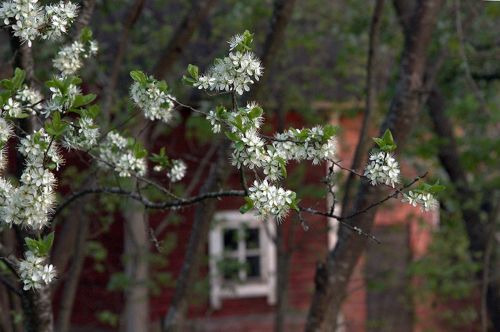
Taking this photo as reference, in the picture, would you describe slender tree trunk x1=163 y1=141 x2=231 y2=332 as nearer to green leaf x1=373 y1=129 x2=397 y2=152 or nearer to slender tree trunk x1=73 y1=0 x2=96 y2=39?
slender tree trunk x1=73 y1=0 x2=96 y2=39

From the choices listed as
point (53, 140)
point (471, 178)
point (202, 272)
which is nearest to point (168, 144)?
point (202, 272)

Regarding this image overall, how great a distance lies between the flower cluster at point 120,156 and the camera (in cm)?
404

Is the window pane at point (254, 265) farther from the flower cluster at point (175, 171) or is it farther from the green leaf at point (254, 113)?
the green leaf at point (254, 113)

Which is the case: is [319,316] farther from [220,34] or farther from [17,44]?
[220,34]

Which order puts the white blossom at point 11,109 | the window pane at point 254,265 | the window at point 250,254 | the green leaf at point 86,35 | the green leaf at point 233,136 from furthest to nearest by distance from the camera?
the window pane at point 254,265 → the window at point 250,254 → the green leaf at point 86,35 → the white blossom at point 11,109 → the green leaf at point 233,136

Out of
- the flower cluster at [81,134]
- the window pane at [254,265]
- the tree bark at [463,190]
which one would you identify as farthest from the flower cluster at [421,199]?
the window pane at [254,265]

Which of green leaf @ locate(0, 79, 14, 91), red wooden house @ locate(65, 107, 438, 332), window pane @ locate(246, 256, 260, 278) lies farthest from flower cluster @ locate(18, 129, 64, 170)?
window pane @ locate(246, 256, 260, 278)

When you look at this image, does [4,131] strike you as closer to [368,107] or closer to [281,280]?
[368,107]

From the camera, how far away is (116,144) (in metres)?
4.16

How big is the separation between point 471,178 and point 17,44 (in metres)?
7.05

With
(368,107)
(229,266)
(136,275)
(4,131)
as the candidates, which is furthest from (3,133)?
(229,266)

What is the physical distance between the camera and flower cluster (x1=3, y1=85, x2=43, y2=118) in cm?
321

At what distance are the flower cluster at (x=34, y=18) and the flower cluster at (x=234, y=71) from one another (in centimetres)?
65

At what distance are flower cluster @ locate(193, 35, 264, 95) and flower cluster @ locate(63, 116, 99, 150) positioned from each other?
0.56m
